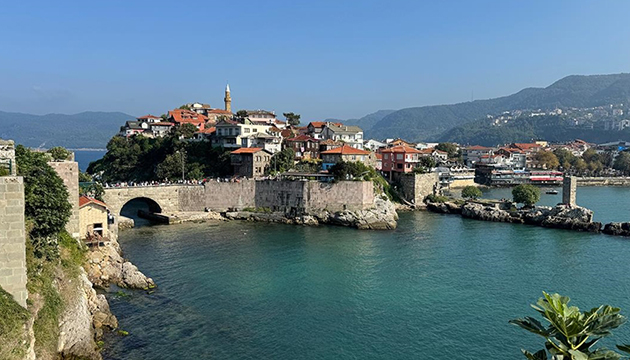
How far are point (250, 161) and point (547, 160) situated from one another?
81451 millimetres

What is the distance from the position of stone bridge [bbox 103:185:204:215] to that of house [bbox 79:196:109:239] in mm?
16694

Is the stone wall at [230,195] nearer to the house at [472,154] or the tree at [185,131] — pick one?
the tree at [185,131]

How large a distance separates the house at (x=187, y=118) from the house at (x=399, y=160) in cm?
2897

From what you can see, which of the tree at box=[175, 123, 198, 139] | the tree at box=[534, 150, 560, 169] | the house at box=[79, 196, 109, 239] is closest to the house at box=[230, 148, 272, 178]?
the tree at box=[175, 123, 198, 139]

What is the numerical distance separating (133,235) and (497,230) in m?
31.6

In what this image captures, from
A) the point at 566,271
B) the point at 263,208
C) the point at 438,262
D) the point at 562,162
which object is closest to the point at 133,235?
the point at 263,208

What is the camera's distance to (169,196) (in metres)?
46.7

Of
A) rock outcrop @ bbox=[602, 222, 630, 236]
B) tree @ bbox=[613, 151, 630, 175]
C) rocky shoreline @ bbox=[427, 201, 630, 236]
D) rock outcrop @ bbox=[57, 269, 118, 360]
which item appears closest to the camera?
rock outcrop @ bbox=[57, 269, 118, 360]

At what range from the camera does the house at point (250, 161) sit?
173 ft

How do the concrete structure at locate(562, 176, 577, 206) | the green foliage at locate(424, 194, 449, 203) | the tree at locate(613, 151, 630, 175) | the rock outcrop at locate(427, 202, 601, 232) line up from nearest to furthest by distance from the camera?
the rock outcrop at locate(427, 202, 601, 232), the concrete structure at locate(562, 176, 577, 206), the green foliage at locate(424, 194, 449, 203), the tree at locate(613, 151, 630, 175)

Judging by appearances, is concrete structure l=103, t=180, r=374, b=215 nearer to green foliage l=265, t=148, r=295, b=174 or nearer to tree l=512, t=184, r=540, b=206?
green foliage l=265, t=148, r=295, b=174

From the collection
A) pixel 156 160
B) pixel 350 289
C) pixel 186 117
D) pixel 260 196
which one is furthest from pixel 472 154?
pixel 350 289

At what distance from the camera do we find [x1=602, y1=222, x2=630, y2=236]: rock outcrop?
39688mm

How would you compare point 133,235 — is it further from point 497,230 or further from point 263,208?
point 497,230
